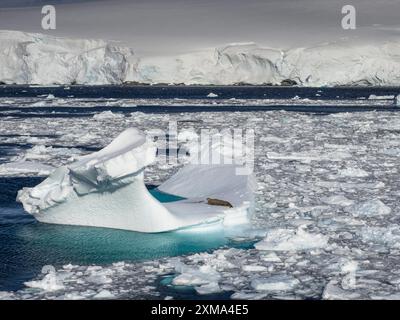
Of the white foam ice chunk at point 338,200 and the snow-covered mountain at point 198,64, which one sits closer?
the white foam ice chunk at point 338,200

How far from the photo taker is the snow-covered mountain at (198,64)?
7606 centimetres

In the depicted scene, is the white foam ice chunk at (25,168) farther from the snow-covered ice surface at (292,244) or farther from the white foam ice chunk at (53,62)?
the white foam ice chunk at (53,62)

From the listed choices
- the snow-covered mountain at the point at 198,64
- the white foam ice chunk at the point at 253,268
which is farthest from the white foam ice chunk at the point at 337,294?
the snow-covered mountain at the point at 198,64

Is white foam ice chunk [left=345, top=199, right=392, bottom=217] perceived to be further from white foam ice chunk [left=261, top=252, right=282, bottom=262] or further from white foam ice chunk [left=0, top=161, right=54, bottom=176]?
white foam ice chunk [left=0, top=161, right=54, bottom=176]

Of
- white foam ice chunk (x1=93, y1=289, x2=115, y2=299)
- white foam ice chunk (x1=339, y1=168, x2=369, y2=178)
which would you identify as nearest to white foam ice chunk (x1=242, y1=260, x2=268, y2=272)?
white foam ice chunk (x1=93, y1=289, x2=115, y2=299)

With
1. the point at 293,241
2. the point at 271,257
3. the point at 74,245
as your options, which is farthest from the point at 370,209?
the point at 74,245

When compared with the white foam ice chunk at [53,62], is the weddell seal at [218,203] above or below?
below

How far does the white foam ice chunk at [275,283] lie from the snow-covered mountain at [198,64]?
235 feet

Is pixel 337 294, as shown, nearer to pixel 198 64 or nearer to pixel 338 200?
pixel 338 200

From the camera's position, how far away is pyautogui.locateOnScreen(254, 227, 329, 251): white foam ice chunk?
658 centimetres

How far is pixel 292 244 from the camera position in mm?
6602

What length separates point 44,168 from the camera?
1188 centimetres

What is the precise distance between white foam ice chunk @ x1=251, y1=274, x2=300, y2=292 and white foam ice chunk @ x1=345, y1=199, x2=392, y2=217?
2.87 meters

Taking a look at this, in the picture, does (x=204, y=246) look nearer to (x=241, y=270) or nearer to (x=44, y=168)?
(x=241, y=270)
